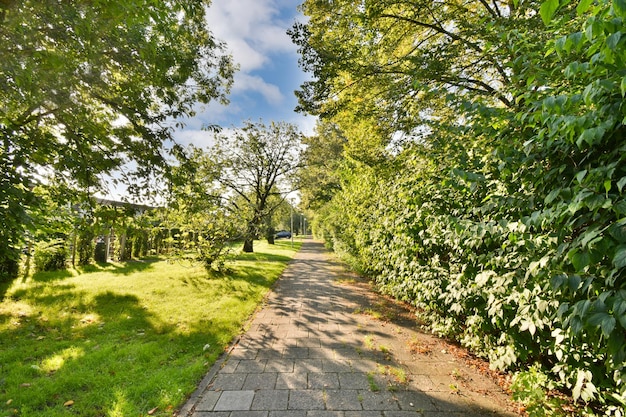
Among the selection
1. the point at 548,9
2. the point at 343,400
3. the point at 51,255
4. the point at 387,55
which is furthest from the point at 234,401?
the point at 51,255

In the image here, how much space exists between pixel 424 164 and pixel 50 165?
20.6 ft

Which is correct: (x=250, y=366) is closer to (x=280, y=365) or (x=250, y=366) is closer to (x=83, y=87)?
(x=280, y=365)

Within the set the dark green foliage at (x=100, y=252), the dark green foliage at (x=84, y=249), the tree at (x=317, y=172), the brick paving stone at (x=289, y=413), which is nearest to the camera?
the brick paving stone at (x=289, y=413)

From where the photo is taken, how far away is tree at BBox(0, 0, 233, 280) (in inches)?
137

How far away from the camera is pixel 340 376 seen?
3643 mm

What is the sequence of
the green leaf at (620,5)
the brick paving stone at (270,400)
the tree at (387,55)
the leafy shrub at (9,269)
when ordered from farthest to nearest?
1. the leafy shrub at (9,269)
2. the tree at (387,55)
3. the brick paving stone at (270,400)
4. the green leaf at (620,5)

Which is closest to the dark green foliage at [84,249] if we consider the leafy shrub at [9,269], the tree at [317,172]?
the leafy shrub at [9,269]

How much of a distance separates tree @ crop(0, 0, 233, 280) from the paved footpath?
3.31m

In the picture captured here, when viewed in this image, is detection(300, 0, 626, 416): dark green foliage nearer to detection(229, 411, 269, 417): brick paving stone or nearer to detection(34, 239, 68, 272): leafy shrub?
detection(229, 411, 269, 417): brick paving stone

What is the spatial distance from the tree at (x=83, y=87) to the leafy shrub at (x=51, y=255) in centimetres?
505

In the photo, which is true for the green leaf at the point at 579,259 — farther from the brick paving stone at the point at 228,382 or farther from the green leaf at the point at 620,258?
the brick paving stone at the point at 228,382

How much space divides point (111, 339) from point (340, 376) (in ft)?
12.5

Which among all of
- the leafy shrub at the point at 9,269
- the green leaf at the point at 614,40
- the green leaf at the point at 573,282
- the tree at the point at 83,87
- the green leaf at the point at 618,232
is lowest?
the leafy shrub at the point at 9,269

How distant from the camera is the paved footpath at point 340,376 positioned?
3.00 m
